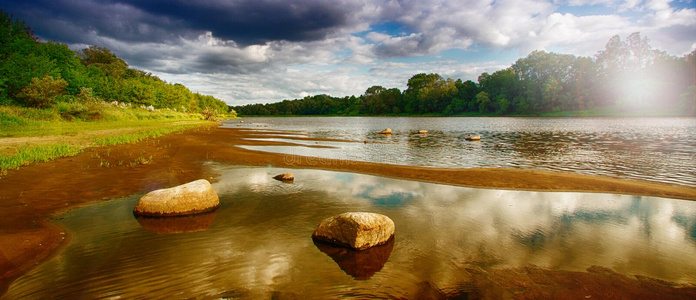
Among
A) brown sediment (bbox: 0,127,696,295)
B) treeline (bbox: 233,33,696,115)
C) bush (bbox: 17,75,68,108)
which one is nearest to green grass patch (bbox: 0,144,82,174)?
brown sediment (bbox: 0,127,696,295)

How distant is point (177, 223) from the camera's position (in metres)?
7.69

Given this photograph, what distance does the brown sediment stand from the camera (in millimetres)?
6422

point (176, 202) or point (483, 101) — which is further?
point (483, 101)

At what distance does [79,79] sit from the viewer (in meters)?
48.5

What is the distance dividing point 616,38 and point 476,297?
15621cm

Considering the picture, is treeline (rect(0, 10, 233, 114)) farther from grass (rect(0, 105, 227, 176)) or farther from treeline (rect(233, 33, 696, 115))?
treeline (rect(233, 33, 696, 115))

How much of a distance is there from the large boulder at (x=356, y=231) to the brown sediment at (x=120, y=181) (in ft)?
17.9

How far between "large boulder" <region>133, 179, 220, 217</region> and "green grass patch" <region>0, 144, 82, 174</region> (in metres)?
7.92

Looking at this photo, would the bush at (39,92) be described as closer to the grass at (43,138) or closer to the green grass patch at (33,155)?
the grass at (43,138)

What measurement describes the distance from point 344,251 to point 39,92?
144 ft

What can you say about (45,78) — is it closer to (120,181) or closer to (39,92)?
(39,92)

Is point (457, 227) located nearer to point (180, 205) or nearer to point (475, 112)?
point (180, 205)

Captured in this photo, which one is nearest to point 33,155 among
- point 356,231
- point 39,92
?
point 356,231

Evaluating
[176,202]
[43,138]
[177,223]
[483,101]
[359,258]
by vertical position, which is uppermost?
[483,101]
